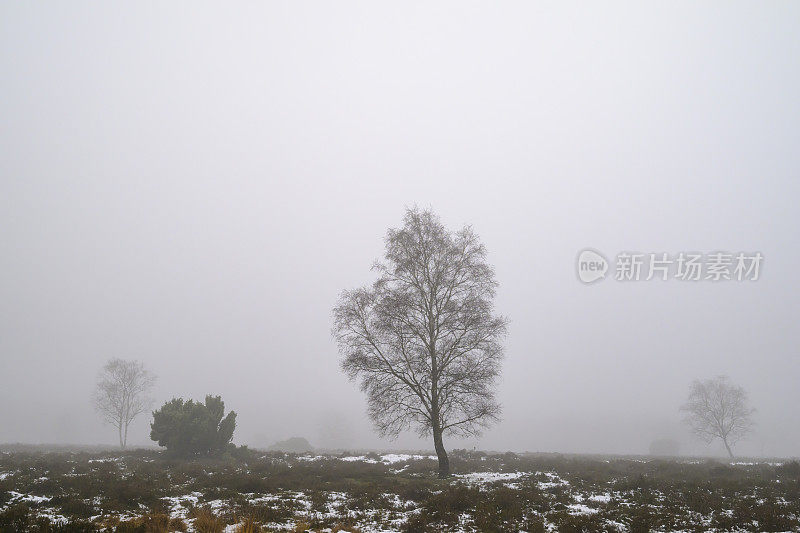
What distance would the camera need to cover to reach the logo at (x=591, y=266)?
42.8 m

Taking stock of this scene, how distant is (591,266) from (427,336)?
110 ft

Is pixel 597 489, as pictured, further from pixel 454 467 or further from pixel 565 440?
pixel 565 440

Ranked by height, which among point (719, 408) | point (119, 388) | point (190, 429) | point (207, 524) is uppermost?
point (207, 524)

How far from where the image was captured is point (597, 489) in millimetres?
14906

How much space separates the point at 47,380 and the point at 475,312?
776ft

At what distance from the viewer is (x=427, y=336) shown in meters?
18.5

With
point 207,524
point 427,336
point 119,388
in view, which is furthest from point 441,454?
point 119,388

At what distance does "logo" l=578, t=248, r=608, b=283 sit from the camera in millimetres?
42812

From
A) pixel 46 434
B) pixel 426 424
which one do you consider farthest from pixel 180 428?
pixel 46 434

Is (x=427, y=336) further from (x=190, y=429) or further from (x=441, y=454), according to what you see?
(x=190, y=429)

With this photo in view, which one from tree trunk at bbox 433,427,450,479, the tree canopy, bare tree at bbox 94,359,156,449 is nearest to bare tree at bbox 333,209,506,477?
tree trunk at bbox 433,427,450,479

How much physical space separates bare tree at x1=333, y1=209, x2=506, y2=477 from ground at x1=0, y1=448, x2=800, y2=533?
118 inches

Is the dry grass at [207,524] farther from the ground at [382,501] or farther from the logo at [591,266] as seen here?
the logo at [591,266]

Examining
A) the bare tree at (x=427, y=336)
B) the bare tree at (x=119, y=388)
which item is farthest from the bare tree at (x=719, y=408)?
the bare tree at (x=119, y=388)
